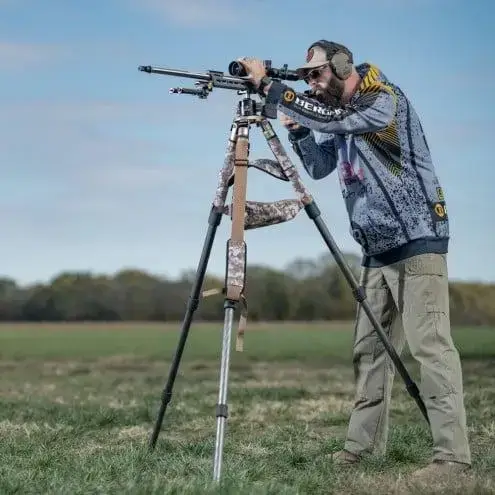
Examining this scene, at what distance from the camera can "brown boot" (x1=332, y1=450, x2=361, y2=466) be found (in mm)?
7688

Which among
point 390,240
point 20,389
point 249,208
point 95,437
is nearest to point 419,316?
point 390,240

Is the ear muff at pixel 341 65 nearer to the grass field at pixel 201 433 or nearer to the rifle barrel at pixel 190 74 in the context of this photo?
the rifle barrel at pixel 190 74

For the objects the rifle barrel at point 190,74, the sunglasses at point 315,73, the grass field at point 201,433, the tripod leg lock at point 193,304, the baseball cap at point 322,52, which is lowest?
the grass field at point 201,433

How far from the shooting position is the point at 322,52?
727cm

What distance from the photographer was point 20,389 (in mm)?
16609

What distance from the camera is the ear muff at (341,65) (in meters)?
7.22

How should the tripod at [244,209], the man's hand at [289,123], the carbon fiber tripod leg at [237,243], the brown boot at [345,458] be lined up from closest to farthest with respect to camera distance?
the carbon fiber tripod leg at [237,243] → the tripod at [244,209] → the brown boot at [345,458] → the man's hand at [289,123]

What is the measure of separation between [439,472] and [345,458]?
3.23ft

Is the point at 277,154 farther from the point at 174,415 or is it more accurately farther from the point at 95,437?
the point at 174,415

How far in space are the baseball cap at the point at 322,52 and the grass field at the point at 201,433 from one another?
2953 millimetres

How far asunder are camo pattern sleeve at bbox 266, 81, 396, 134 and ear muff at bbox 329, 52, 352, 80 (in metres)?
0.22

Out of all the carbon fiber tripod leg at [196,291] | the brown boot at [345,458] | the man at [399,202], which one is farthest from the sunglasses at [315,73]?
→ the brown boot at [345,458]

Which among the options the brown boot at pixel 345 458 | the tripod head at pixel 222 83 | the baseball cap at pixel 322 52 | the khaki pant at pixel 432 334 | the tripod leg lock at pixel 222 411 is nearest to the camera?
the tripod leg lock at pixel 222 411

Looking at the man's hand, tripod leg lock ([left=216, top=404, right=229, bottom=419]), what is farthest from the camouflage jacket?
tripod leg lock ([left=216, top=404, right=229, bottom=419])
